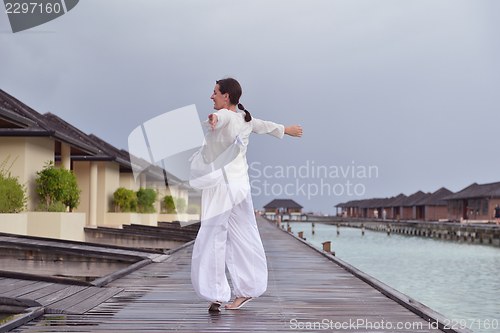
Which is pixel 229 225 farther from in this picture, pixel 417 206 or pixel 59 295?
pixel 417 206

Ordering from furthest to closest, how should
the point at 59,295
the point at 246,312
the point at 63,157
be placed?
the point at 63,157 → the point at 59,295 → the point at 246,312

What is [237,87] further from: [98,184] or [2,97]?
[98,184]

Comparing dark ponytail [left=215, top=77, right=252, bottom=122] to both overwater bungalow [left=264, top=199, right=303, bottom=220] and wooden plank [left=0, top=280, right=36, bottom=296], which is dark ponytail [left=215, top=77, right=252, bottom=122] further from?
overwater bungalow [left=264, top=199, right=303, bottom=220]

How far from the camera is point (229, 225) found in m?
4.05

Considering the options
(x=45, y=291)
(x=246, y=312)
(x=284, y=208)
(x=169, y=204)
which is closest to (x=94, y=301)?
(x=45, y=291)

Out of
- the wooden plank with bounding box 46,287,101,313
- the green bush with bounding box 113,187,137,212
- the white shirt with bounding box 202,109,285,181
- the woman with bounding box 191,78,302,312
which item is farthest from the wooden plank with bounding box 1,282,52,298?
the green bush with bounding box 113,187,137,212

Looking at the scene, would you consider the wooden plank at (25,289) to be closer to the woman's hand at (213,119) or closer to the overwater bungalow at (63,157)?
the woman's hand at (213,119)

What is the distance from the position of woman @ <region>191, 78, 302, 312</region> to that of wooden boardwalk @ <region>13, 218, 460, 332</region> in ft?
0.92

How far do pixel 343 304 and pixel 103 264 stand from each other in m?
5.32

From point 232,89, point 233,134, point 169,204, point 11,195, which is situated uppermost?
point 232,89

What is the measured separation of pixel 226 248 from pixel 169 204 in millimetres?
23575

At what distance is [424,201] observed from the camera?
213ft

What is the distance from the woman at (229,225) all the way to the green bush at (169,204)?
22.5m

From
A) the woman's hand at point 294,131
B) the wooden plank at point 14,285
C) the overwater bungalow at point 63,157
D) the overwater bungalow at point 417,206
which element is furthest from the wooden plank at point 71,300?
the overwater bungalow at point 417,206
